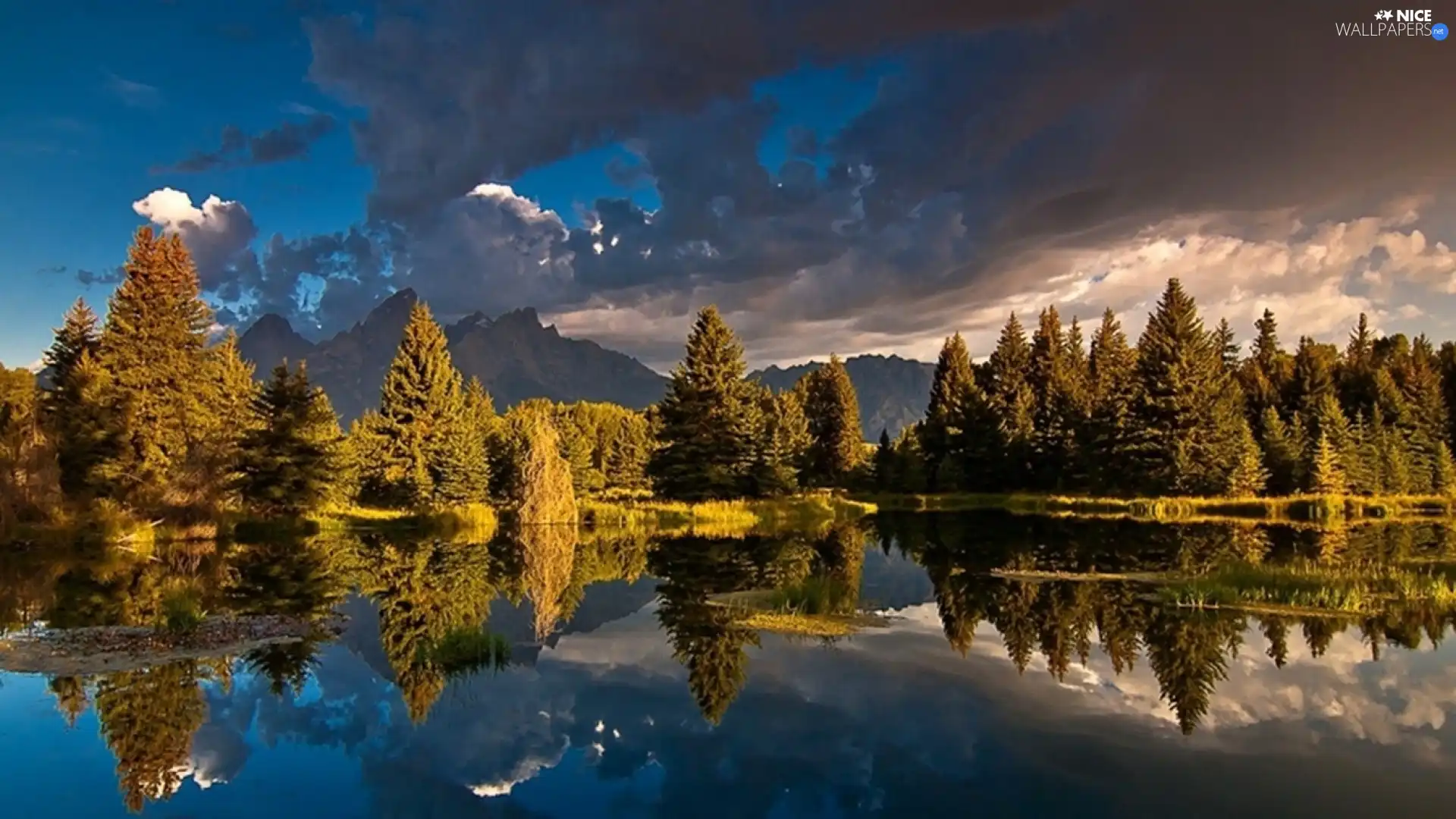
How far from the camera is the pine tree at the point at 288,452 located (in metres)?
53.1

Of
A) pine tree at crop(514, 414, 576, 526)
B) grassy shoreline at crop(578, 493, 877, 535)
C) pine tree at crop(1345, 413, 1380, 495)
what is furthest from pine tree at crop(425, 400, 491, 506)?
pine tree at crop(1345, 413, 1380, 495)

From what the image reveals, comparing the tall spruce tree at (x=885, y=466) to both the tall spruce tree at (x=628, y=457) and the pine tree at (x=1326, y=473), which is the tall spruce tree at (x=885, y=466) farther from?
the pine tree at (x=1326, y=473)

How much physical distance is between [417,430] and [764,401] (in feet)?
160

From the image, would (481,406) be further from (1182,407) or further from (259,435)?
(1182,407)

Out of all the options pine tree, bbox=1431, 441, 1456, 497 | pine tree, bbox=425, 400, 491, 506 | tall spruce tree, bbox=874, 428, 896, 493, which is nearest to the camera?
pine tree, bbox=425, 400, 491, 506

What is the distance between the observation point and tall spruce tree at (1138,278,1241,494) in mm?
66500

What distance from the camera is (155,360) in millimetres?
52562

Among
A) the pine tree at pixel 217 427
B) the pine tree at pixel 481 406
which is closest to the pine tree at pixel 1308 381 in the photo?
the pine tree at pixel 481 406

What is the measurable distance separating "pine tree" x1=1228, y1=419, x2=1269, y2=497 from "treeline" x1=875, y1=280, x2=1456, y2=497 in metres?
0.11

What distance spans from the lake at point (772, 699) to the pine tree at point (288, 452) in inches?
857

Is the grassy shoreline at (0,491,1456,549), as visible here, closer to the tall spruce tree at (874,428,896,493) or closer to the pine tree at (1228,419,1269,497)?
the pine tree at (1228,419,1269,497)

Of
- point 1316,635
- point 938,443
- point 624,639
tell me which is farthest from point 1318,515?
point 624,639

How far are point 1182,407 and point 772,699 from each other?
62663 millimetres

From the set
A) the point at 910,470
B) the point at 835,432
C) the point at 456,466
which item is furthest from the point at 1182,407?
the point at 456,466
